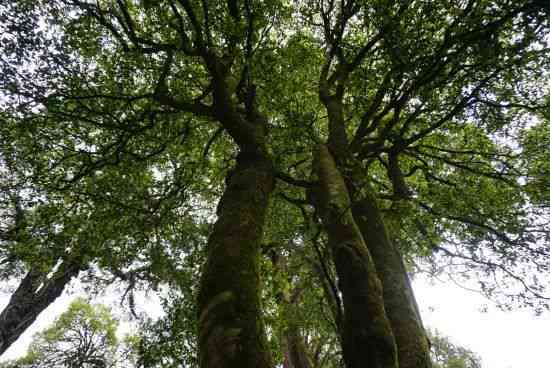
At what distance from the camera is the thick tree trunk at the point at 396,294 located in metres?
4.10

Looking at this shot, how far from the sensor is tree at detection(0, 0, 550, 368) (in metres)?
3.70

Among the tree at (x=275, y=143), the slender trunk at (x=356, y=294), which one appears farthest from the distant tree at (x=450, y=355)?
the slender trunk at (x=356, y=294)

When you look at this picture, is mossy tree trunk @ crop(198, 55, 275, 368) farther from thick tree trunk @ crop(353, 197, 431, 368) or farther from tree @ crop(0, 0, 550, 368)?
thick tree trunk @ crop(353, 197, 431, 368)

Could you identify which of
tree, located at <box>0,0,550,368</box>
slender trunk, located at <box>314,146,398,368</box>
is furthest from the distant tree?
slender trunk, located at <box>314,146,398,368</box>

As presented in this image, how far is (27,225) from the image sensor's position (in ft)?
22.5

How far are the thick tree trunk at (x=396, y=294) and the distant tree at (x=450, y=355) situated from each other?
36871 millimetres

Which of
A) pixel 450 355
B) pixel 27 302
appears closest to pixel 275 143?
pixel 27 302

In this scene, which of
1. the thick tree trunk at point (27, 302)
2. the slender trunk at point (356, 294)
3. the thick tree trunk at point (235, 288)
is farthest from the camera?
the thick tree trunk at point (27, 302)

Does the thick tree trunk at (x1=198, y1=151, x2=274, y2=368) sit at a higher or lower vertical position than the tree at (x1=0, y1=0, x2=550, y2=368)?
lower

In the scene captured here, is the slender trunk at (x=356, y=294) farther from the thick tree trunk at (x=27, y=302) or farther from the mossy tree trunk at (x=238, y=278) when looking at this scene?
the thick tree trunk at (x=27, y=302)

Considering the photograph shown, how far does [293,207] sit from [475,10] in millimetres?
7634

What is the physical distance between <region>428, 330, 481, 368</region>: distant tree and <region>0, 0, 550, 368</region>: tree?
32928 mm

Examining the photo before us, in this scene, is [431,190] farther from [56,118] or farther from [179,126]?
[56,118]

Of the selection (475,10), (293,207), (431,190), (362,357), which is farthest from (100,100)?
(431,190)
